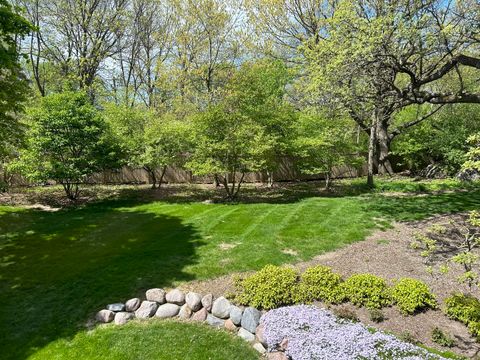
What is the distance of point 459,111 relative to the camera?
18.2 m

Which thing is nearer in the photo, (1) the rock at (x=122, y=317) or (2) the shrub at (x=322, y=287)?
(1) the rock at (x=122, y=317)

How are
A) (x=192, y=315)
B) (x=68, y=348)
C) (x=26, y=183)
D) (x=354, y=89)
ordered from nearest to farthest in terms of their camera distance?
(x=68, y=348) → (x=192, y=315) → (x=354, y=89) → (x=26, y=183)

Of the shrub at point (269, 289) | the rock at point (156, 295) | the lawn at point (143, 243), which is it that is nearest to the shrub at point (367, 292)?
the shrub at point (269, 289)

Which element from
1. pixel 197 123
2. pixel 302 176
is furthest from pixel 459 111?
pixel 197 123

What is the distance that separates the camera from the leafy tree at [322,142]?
44.3 ft

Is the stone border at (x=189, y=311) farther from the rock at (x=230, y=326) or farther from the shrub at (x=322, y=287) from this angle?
the shrub at (x=322, y=287)

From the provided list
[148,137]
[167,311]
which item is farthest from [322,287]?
[148,137]

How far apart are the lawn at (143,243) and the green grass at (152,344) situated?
7.2 inches

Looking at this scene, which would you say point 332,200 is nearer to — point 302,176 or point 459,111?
point 302,176

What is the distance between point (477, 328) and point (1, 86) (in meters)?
10.6

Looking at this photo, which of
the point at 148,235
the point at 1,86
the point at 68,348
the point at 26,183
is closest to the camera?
the point at 68,348

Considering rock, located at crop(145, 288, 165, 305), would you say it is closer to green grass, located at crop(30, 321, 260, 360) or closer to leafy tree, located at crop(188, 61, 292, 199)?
green grass, located at crop(30, 321, 260, 360)

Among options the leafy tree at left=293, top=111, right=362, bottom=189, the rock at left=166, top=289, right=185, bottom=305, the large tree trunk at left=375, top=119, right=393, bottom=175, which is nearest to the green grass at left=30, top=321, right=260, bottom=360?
the rock at left=166, top=289, right=185, bottom=305

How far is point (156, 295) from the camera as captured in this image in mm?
5996
